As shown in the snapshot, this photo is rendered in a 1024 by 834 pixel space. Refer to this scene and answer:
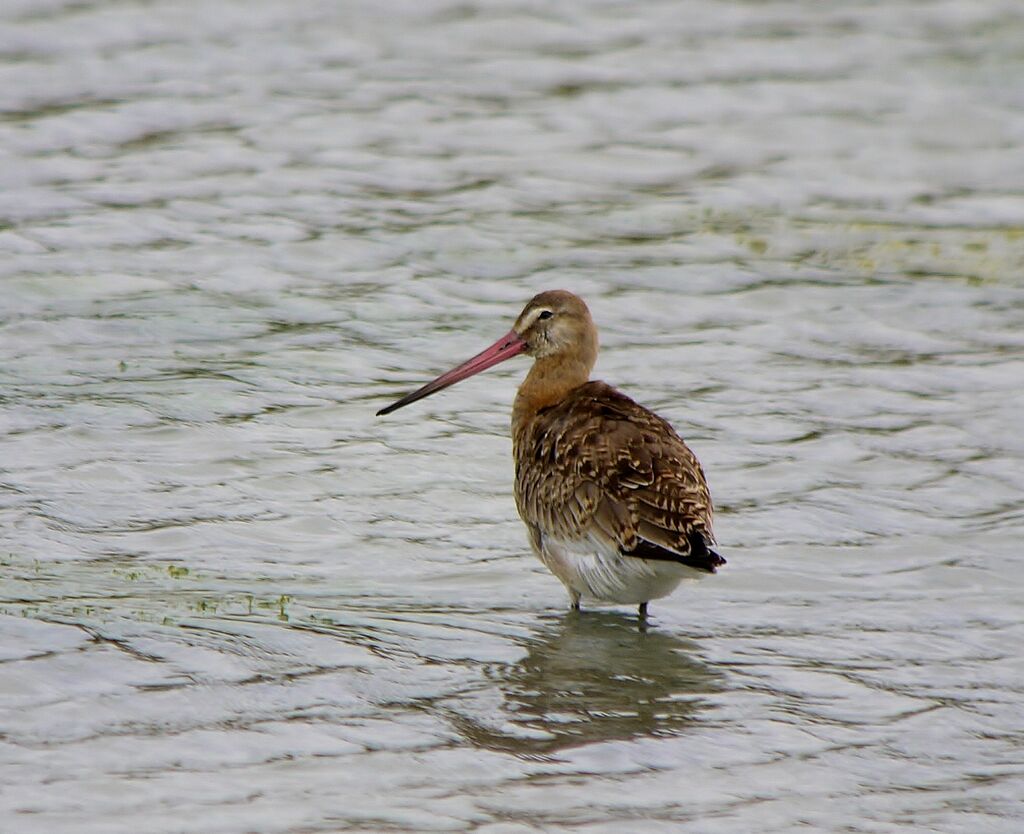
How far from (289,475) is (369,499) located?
0.39 m

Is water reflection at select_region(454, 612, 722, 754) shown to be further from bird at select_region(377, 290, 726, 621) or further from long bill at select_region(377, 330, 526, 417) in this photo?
long bill at select_region(377, 330, 526, 417)

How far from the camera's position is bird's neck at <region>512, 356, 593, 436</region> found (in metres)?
7.88

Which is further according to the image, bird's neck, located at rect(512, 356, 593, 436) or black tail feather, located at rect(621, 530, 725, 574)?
bird's neck, located at rect(512, 356, 593, 436)

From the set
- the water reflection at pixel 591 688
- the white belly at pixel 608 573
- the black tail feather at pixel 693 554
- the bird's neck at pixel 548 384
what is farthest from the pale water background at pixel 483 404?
the bird's neck at pixel 548 384

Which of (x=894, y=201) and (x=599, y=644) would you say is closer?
(x=599, y=644)

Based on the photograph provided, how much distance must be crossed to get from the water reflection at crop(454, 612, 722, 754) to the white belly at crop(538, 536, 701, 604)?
0.15 meters

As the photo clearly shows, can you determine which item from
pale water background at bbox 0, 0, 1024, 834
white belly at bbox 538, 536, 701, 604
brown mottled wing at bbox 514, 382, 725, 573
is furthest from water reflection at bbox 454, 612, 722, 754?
brown mottled wing at bbox 514, 382, 725, 573

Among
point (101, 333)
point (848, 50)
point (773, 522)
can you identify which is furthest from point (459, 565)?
point (848, 50)

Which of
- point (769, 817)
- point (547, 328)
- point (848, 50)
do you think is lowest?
point (769, 817)

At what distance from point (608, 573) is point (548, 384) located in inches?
51.4

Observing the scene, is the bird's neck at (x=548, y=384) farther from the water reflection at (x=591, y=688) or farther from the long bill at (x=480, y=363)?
the water reflection at (x=591, y=688)

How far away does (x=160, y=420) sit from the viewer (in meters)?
8.74

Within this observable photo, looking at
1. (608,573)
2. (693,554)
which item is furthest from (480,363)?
(693,554)

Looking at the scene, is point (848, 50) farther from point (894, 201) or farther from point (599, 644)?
point (599, 644)
